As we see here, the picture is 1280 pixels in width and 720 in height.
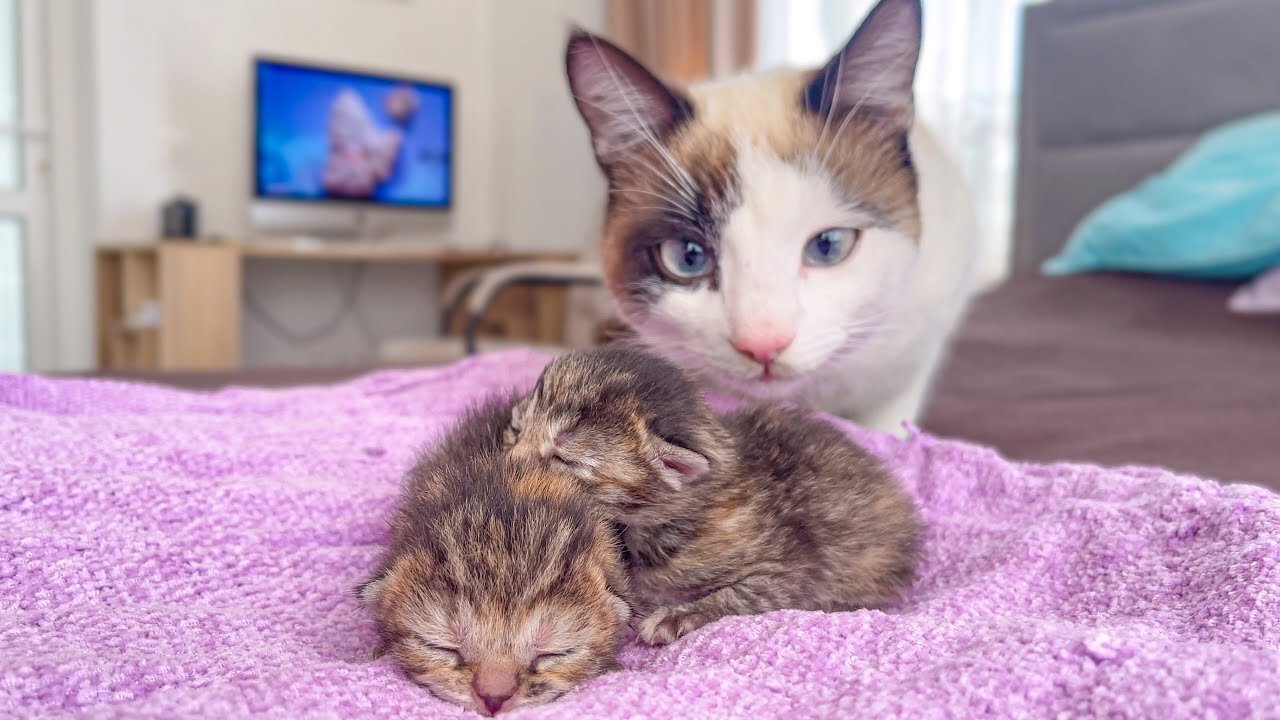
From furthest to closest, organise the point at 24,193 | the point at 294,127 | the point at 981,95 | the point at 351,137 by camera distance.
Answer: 1. the point at 351,137
2. the point at 294,127
3. the point at 24,193
4. the point at 981,95

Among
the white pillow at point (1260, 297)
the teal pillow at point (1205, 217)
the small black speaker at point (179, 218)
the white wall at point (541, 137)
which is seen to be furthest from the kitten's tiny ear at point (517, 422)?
the white wall at point (541, 137)

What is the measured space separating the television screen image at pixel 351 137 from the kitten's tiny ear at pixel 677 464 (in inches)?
173

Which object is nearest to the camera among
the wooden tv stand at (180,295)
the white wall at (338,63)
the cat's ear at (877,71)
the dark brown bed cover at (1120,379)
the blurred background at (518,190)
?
the cat's ear at (877,71)

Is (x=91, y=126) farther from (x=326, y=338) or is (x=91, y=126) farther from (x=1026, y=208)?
(x=1026, y=208)

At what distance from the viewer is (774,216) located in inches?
37.7

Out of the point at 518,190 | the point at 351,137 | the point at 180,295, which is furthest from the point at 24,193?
Answer: the point at 518,190

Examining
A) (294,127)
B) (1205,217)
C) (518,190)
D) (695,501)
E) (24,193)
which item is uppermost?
(294,127)

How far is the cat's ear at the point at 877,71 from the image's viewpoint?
1.00m

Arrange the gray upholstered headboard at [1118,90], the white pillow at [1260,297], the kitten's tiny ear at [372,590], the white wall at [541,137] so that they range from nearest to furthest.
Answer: the kitten's tiny ear at [372,590] → the white pillow at [1260,297] → the gray upholstered headboard at [1118,90] → the white wall at [541,137]

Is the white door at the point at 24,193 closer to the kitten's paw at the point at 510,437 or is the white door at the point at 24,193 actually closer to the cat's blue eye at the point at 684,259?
the cat's blue eye at the point at 684,259

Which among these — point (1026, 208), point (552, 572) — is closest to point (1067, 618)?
point (552, 572)

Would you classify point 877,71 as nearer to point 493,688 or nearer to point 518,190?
point 493,688

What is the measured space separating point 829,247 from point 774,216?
0.09 metres

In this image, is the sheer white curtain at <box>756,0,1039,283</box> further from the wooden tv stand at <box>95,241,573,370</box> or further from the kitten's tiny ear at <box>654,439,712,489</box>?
the kitten's tiny ear at <box>654,439,712,489</box>
